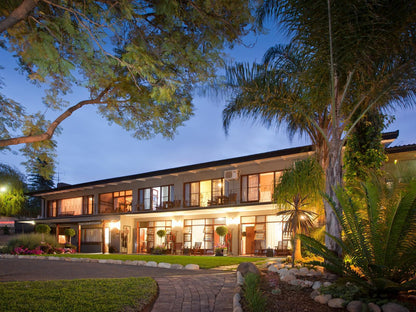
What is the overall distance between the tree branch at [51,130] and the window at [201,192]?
16.4 metres

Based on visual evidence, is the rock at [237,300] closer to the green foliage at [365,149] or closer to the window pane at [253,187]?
the green foliage at [365,149]

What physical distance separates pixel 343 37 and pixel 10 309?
7.24m

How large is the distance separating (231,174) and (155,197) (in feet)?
25.7

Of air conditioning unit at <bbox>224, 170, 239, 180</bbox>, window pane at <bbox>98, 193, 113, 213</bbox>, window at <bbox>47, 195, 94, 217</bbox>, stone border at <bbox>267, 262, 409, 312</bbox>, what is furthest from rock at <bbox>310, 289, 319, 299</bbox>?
window at <bbox>47, 195, 94, 217</bbox>

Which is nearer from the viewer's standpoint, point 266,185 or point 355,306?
point 355,306

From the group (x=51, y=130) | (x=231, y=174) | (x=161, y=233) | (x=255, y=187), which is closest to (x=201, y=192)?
(x=231, y=174)

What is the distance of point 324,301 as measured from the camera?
5.21 meters

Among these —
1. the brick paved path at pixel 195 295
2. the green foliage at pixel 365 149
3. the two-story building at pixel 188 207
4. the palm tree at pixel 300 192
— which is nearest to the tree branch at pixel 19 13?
the brick paved path at pixel 195 295

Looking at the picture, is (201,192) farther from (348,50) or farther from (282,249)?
(348,50)

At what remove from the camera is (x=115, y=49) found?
8.24 metres

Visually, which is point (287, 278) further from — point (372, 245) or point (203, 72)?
point (203, 72)

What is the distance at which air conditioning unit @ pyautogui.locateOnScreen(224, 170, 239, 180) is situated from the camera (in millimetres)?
22984

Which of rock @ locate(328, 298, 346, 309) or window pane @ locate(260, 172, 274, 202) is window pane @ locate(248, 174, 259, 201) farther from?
rock @ locate(328, 298, 346, 309)

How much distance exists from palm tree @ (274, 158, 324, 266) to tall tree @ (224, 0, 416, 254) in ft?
7.60
